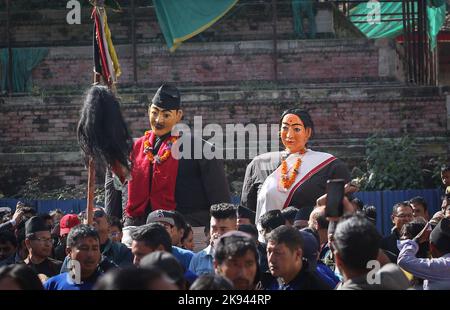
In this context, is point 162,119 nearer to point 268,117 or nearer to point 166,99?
point 166,99

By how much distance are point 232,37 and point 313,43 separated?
1.52 metres

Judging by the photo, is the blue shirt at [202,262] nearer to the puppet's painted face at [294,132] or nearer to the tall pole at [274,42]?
the puppet's painted face at [294,132]

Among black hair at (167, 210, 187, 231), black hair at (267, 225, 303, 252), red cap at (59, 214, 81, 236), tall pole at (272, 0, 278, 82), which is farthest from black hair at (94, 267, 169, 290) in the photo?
tall pole at (272, 0, 278, 82)

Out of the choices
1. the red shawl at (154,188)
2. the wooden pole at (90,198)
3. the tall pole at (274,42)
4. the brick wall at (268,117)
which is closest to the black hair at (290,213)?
the red shawl at (154,188)

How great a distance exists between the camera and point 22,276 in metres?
5.01

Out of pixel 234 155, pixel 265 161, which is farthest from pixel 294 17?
pixel 265 161

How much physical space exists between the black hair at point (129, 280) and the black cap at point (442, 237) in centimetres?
379

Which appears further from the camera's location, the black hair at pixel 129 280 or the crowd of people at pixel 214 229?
the crowd of people at pixel 214 229

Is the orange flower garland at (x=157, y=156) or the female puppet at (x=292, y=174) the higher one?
the orange flower garland at (x=157, y=156)

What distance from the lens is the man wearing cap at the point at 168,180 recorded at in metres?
8.41

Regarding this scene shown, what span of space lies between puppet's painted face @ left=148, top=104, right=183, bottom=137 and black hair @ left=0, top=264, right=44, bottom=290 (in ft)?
11.7

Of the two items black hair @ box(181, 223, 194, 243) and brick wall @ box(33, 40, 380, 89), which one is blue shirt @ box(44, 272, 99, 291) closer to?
black hair @ box(181, 223, 194, 243)

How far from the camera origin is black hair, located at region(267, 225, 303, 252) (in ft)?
20.0

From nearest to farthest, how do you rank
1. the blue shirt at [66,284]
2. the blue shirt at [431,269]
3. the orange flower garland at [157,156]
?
the blue shirt at [66,284] → the blue shirt at [431,269] → the orange flower garland at [157,156]
